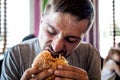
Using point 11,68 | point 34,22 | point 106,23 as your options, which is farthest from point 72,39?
point 106,23

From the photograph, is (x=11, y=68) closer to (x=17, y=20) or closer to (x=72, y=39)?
(x=72, y=39)

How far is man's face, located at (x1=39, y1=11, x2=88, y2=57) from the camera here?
36.6 inches

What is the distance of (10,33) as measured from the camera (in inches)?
149

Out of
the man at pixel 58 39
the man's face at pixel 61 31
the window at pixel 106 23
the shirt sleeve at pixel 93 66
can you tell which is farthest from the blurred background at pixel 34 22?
the man's face at pixel 61 31

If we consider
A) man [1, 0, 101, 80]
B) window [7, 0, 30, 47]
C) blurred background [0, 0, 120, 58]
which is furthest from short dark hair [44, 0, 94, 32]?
window [7, 0, 30, 47]

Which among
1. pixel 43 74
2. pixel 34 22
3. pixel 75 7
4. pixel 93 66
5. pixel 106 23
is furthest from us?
pixel 106 23

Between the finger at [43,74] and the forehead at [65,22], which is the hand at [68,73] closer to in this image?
the finger at [43,74]

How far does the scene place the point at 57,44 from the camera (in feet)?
2.99

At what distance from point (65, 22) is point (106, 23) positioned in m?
3.05

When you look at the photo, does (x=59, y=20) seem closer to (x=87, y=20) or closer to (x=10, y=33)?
(x=87, y=20)

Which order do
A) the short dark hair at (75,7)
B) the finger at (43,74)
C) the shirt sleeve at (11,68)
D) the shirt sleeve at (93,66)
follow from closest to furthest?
the finger at (43,74), the short dark hair at (75,7), the shirt sleeve at (11,68), the shirt sleeve at (93,66)

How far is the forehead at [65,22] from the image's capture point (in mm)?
938

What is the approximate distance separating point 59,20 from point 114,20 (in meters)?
3.04

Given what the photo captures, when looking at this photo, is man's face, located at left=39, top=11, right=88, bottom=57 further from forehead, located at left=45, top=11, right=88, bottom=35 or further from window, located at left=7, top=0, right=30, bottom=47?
window, located at left=7, top=0, right=30, bottom=47
